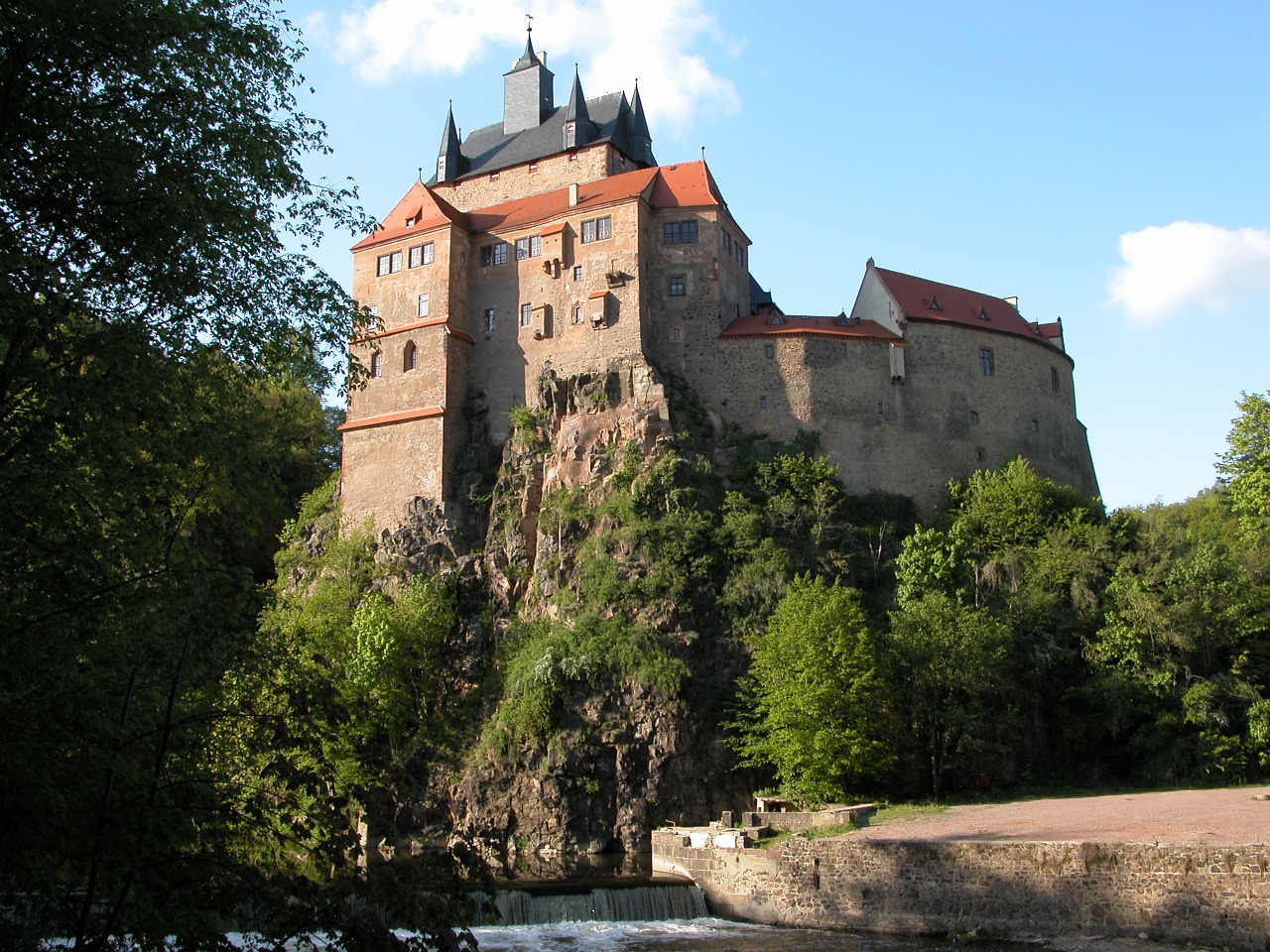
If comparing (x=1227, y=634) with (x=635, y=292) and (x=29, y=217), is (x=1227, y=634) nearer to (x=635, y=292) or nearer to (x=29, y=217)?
(x=635, y=292)

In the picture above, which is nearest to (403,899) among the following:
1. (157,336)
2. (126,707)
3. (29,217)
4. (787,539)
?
(126,707)

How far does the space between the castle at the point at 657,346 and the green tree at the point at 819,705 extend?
1239cm

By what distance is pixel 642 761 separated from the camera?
33.6 meters

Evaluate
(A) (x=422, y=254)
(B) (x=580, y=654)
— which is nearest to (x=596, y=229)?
(A) (x=422, y=254)

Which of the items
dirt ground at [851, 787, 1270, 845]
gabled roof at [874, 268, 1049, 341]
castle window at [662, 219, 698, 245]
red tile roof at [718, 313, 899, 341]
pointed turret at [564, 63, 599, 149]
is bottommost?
dirt ground at [851, 787, 1270, 845]

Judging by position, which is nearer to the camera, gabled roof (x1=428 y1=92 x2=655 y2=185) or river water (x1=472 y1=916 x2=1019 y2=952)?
river water (x1=472 y1=916 x2=1019 y2=952)

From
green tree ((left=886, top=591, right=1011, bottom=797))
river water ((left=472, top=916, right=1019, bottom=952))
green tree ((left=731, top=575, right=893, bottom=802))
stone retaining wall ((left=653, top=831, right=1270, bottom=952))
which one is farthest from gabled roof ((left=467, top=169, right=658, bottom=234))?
river water ((left=472, top=916, right=1019, bottom=952))

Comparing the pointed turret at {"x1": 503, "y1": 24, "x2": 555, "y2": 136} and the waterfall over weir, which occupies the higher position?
the pointed turret at {"x1": 503, "y1": 24, "x2": 555, "y2": 136}

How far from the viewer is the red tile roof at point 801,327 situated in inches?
1790

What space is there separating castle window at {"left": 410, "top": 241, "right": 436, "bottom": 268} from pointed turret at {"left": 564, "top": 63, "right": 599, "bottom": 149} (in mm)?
8415

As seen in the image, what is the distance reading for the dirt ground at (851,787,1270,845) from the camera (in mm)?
21547

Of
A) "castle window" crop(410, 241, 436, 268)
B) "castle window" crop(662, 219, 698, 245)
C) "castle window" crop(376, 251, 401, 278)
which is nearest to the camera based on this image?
"castle window" crop(662, 219, 698, 245)

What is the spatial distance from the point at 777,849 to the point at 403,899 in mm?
18901

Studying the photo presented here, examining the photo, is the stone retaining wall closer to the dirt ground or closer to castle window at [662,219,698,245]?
the dirt ground
